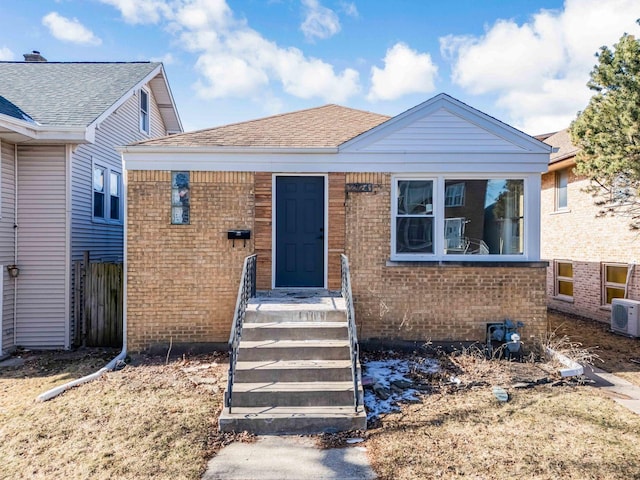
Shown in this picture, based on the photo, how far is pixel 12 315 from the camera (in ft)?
26.7

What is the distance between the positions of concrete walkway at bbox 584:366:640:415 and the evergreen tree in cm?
332

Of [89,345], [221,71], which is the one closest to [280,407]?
[89,345]

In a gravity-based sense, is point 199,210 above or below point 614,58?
below

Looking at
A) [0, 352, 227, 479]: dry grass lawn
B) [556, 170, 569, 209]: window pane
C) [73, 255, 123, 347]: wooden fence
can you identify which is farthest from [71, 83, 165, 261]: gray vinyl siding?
[556, 170, 569, 209]: window pane

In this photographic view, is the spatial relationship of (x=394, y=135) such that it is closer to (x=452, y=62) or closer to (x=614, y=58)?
(x=614, y=58)

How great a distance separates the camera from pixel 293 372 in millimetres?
5266

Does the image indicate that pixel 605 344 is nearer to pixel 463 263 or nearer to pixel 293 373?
pixel 463 263

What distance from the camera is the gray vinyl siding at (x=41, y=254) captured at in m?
8.24

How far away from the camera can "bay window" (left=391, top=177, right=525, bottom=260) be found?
734 cm


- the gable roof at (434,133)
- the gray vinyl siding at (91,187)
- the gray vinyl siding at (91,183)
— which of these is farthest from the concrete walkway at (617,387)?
the gray vinyl siding at (91,183)

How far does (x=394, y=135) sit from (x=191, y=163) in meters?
3.65

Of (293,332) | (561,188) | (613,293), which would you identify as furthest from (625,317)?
(293,332)

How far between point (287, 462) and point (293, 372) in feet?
4.58

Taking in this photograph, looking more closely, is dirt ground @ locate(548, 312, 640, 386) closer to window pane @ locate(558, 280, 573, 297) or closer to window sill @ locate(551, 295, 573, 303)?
window sill @ locate(551, 295, 573, 303)
